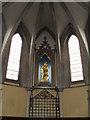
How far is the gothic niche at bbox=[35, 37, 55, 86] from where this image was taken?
1189cm

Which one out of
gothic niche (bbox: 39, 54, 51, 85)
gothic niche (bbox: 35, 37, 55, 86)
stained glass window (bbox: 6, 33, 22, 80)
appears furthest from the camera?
gothic niche (bbox: 35, 37, 55, 86)

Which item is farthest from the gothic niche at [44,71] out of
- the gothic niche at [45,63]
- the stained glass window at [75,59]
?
the stained glass window at [75,59]

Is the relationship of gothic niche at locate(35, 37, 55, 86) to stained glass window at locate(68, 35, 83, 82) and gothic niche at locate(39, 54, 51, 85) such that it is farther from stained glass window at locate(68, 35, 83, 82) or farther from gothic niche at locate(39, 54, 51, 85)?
stained glass window at locate(68, 35, 83, 82)

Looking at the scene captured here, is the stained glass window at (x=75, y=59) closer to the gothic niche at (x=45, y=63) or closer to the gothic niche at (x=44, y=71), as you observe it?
the gothic niche at (x=45, y=63)

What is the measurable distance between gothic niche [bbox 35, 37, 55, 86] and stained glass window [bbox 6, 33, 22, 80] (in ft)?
4.21

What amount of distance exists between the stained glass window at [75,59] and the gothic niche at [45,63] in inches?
50.7

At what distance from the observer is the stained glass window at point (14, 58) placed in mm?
11363

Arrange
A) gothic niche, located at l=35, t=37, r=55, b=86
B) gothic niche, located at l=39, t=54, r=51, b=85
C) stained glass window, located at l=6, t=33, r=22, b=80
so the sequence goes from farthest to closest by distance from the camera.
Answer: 1. gothic niche, located at l=35, t=37, r=55, b=86
2. gothic niche, located at l=39, t=54, r=51, b=85
3. stained glass window, located at l=6, t=33, r=22, b=80

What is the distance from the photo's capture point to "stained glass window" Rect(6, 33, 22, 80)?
37.3ft

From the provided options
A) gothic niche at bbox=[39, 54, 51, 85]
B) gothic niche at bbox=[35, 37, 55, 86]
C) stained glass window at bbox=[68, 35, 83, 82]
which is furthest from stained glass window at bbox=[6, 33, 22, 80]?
stained glass window at bbox=[68, 35, 83, 82]

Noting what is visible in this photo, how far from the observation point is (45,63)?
12352 millimetres

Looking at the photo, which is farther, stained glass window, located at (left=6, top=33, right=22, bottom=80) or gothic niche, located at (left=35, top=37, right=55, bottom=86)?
gothic niche, located at (left=35, top=37, right=55, bottom=86)

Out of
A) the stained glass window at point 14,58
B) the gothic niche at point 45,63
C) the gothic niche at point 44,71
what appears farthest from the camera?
the gothic niche at point 45,63

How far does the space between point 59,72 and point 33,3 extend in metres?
4.84
